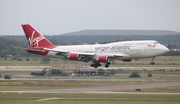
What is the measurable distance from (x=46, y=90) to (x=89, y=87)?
7.08 metres

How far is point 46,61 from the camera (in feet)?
386

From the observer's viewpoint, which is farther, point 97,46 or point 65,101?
point 97,46

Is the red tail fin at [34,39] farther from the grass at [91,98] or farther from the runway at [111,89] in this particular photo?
the grass at [91,98]

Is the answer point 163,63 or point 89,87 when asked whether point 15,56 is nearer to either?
point 163,63

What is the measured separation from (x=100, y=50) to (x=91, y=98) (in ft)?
86.9

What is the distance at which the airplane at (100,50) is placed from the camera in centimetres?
9338

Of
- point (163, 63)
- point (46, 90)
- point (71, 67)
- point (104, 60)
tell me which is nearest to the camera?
point (46, 90)

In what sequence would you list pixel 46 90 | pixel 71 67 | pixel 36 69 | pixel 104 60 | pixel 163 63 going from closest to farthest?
pixel 46 90 < pixel 104 60 < pixel 71 67 < pixel 36 69 < pixel 163 63

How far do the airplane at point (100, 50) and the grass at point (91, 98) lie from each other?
20.2 meters

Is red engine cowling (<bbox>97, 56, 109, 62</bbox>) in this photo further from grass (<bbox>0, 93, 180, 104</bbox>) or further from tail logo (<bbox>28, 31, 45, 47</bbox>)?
grass (<bbox>0, 93, 180, 104</bbox>)

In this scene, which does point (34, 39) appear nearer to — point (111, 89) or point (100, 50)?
point (100, 50)

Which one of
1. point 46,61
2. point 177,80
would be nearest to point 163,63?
point 46,61

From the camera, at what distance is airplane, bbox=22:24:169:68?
93375 millimetres

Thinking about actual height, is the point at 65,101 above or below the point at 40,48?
below
